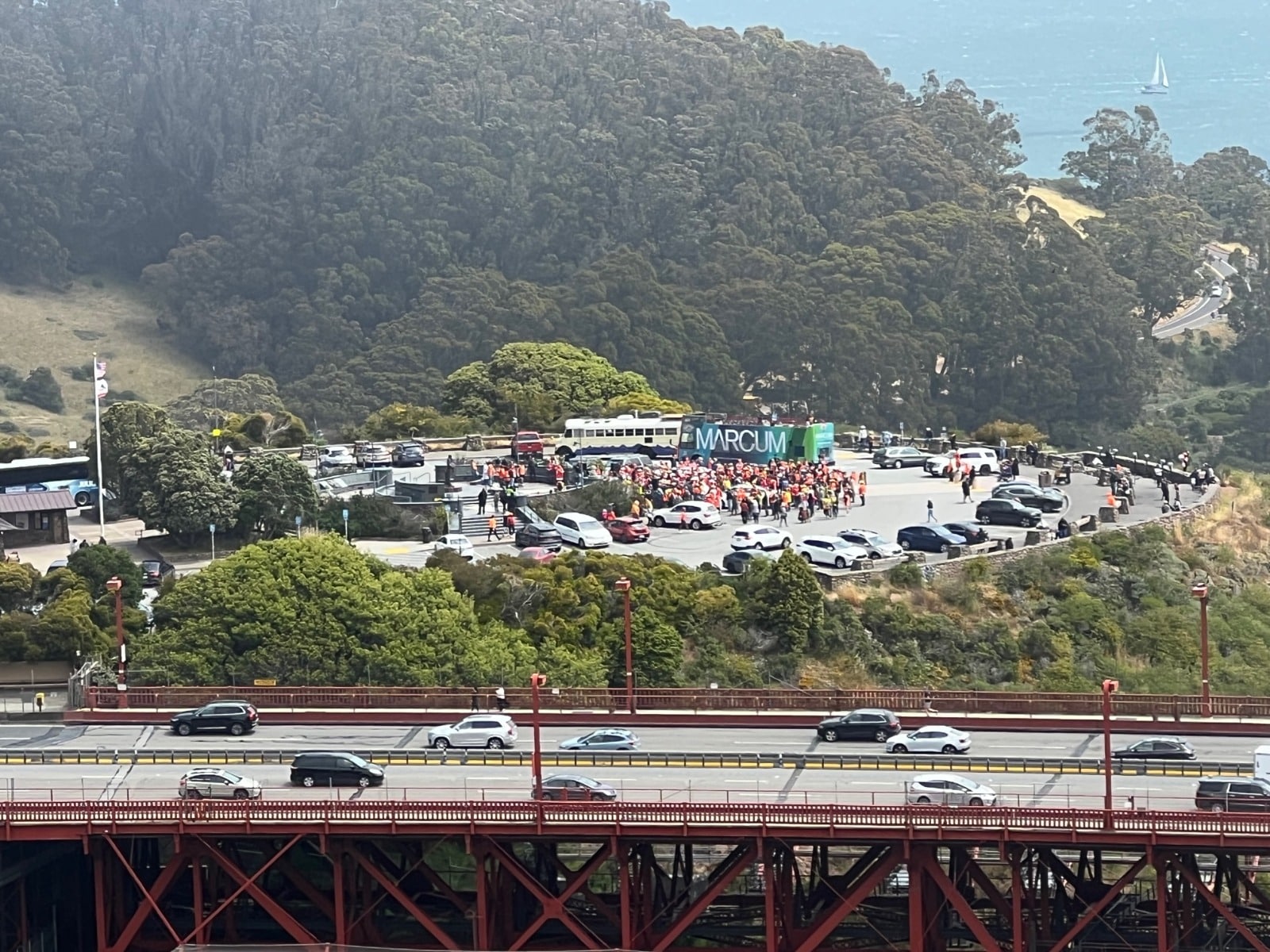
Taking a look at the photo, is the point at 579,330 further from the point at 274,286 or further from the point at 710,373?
the point at 274,286

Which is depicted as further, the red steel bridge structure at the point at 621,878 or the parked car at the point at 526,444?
the parked car at the point at 526,444

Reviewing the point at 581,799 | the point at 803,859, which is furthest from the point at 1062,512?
the point at 581,799

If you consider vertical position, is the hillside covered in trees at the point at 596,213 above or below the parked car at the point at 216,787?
above

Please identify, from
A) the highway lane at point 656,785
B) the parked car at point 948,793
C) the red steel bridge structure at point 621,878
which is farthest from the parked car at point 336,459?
the parked car at point 948,793

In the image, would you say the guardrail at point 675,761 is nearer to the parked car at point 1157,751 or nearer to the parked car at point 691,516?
the parked car at point 1157,751

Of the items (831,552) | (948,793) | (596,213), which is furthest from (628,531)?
(596,213)

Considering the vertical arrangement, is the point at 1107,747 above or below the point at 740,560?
below

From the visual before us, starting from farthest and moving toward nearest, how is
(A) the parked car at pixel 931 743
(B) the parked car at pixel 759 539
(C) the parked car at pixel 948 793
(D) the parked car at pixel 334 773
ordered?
(B) the parked car at pixel 759 539
(A) the parked car at pixel 931 743
(D) the parked car at pixel 334 773
(C) the parked car at pixel 948 793

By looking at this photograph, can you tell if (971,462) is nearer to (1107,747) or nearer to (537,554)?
(537,554)
